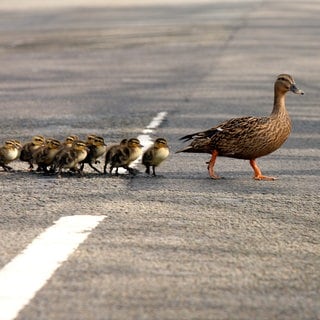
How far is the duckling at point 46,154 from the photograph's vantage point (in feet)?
36.5

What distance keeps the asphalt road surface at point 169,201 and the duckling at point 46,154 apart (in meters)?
0.12

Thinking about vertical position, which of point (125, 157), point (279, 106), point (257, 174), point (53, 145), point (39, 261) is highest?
point (39, 261)

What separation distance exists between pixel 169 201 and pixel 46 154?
1807 millimetres

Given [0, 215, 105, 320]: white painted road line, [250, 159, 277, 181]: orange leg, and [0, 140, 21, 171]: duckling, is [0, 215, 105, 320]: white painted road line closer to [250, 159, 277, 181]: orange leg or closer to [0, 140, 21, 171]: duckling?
[250, 159, 277, 181]: orange leg

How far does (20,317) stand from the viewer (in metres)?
6.20

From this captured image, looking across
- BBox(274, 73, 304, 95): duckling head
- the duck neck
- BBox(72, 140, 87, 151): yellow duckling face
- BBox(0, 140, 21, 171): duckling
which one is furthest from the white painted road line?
BBox(274, 73, 304, 95): duckling head

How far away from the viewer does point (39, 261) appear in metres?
7.45

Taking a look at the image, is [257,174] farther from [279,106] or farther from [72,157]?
[72,157]

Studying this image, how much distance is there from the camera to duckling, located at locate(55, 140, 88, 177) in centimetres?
1099

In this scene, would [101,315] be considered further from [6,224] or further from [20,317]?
[6,224]

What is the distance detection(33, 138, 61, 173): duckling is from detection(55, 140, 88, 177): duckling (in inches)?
3.0

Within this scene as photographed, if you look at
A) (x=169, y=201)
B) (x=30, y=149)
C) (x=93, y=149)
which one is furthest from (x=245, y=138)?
(x=30, y=149)

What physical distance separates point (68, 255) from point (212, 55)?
19.5 metres

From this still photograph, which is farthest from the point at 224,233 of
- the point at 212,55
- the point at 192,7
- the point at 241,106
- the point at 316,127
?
the point at 192,7
